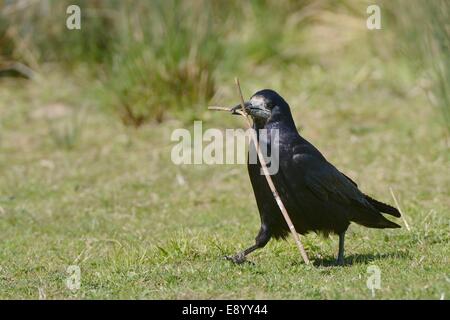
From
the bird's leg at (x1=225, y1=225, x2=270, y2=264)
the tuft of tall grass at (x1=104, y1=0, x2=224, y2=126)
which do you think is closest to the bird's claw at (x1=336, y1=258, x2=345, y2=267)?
the bird's leg at (x1=225, y1=225, x2=270, y2=264)

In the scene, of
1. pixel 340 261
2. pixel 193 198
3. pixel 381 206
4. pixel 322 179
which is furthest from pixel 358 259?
pixel 193 198

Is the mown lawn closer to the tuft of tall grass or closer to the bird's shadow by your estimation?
the bird's shadow

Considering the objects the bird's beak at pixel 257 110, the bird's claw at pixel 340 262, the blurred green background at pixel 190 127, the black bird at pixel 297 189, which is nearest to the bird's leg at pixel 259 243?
the black bird at pixel 297 189

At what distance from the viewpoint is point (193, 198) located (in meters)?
8.39

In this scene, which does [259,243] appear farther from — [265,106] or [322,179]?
[265,106]

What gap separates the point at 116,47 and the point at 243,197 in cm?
292

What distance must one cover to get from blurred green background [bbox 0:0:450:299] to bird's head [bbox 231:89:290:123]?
3.07 feet

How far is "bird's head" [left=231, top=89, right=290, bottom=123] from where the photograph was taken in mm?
5840

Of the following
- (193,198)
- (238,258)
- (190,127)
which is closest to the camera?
(238,258)

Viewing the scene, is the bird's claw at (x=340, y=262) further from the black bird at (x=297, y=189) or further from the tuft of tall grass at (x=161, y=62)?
the tuft of tall grass at (x=161, y=62)

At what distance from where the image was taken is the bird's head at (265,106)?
19.2ft

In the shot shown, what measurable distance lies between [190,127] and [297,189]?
15.4ft

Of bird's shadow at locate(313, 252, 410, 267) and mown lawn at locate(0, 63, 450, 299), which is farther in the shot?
bird's shadow at locate(313, 252, 410, 267)

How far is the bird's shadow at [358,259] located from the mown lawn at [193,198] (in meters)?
0.01
